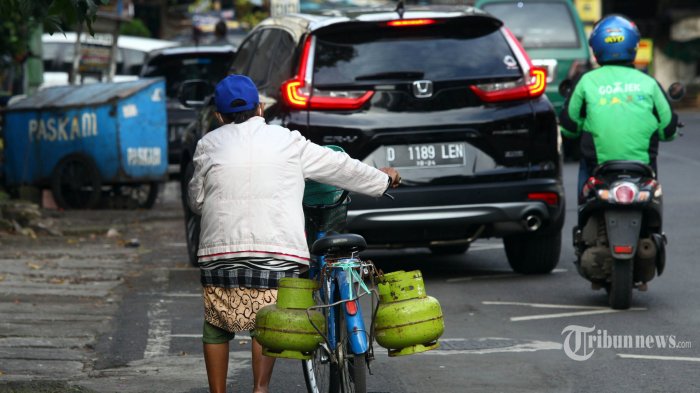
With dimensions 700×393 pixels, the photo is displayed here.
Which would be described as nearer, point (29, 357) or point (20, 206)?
point (29, 357)

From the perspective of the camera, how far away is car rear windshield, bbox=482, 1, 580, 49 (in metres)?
21.6

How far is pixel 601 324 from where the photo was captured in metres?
8.67

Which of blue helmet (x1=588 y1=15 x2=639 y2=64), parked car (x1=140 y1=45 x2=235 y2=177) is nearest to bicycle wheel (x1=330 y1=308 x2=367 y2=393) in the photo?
blue helmet (x1=588 y1=15 x2=639 y2=64)

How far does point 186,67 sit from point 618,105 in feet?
37.4

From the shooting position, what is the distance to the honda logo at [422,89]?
10172 mm

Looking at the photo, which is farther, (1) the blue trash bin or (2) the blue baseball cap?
(1) the blue trash bin

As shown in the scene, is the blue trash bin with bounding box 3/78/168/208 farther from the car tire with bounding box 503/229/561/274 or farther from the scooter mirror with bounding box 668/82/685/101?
the scooter mirror with bounding box 668/82/685/101

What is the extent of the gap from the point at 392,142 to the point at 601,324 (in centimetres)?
208

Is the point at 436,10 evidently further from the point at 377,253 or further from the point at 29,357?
the point at 29,357

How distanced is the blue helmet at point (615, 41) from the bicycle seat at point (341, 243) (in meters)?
3.99

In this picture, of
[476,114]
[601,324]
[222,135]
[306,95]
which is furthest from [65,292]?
[222,135]

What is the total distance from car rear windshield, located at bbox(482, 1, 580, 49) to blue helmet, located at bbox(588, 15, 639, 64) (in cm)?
1187

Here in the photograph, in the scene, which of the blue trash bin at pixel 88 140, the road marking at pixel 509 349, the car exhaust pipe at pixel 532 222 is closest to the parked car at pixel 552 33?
the blue trash bin at pixel 88 140

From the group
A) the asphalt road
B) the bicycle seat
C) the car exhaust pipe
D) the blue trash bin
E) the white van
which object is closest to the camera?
the bicycle seat
